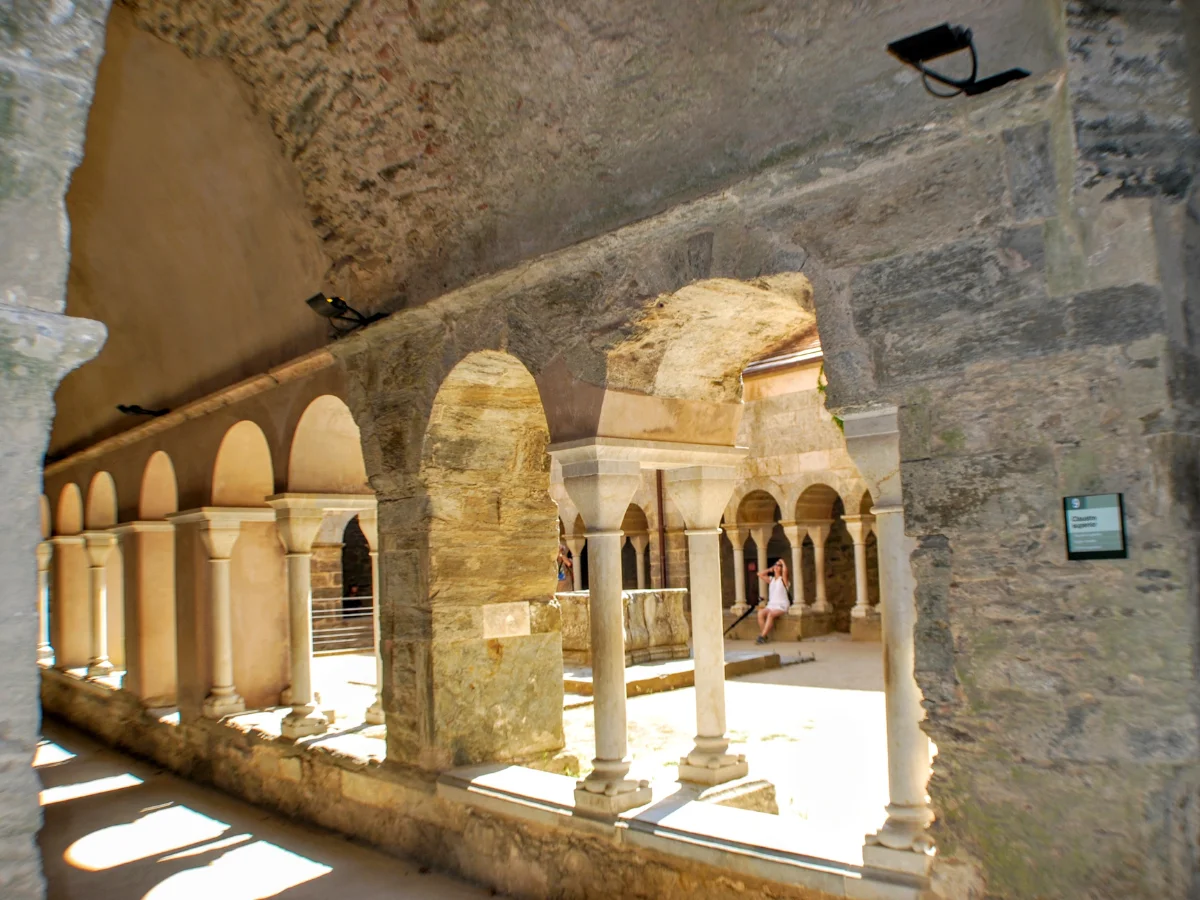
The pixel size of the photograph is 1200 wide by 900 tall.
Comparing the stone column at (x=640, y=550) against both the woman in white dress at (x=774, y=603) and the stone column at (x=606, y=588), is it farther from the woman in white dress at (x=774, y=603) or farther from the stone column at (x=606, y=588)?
the stone column at (x=606, y=588)

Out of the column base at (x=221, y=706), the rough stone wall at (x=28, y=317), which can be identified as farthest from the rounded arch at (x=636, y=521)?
the rough stone wall at (x=28, y=317)

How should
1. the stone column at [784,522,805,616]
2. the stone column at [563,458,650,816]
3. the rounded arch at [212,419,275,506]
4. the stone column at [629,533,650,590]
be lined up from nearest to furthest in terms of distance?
1. the stone column at [563,458,650,816]
2. the rounded arch at [212,419,275,506]
3. the stone column at [784,522,805,616]
4. the stone column at [629,533,650,590]

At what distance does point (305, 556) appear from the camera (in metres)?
Result: 6.55

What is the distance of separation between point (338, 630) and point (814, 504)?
652cm

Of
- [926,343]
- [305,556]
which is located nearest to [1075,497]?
[926,343]

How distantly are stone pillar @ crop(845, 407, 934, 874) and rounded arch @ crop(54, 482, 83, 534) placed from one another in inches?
358

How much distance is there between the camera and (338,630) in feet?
43.0

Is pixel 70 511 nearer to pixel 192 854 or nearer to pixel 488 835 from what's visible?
pixel 192 854

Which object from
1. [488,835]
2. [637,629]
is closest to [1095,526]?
[488,835]

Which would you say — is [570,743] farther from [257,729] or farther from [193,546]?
[193,546]

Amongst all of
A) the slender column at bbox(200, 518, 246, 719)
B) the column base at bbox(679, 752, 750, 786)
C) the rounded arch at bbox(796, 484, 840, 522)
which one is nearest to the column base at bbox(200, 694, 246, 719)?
the slender column at bbox(200, 518, 246, 719)

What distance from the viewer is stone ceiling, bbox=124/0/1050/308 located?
3131mm

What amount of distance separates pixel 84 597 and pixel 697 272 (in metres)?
9.64

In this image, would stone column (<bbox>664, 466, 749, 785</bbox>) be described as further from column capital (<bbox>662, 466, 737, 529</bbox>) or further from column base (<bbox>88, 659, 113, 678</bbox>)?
column base (<bbox>88, 659, 113, 678</bbox>)
